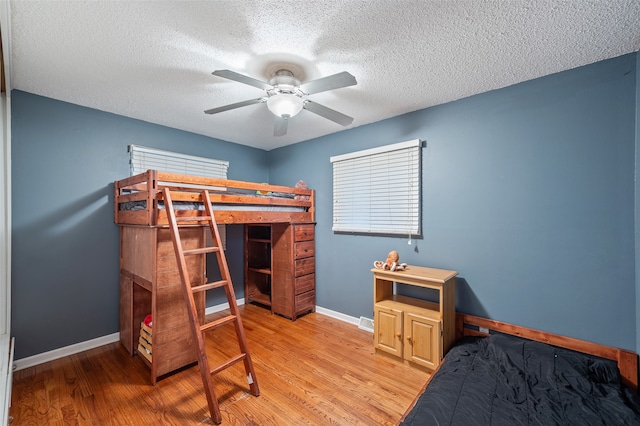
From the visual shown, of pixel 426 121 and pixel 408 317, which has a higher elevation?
pixel 426 121

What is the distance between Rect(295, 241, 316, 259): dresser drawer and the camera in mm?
→ 3562

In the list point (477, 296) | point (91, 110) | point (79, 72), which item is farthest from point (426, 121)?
point (91, 110)

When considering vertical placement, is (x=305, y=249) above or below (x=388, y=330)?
above

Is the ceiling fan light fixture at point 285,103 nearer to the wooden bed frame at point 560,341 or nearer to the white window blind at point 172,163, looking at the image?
the white window blind at point 172,163

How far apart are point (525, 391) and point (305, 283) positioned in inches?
95.9

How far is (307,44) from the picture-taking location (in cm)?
176

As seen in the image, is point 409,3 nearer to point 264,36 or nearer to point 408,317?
point 264,36

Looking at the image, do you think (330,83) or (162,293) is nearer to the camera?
(330,83)

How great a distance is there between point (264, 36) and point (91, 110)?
2.24 m

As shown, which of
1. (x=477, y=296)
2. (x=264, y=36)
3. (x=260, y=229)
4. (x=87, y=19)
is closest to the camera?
(x=87, y=19)

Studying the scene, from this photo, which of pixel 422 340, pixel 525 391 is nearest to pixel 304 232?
pixel 422 340

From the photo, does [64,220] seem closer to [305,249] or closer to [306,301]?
[305,249]

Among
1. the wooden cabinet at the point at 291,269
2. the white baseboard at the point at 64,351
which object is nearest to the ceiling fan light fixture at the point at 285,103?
the wooden cabinet at the point at 291,269

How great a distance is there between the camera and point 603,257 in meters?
1.95
